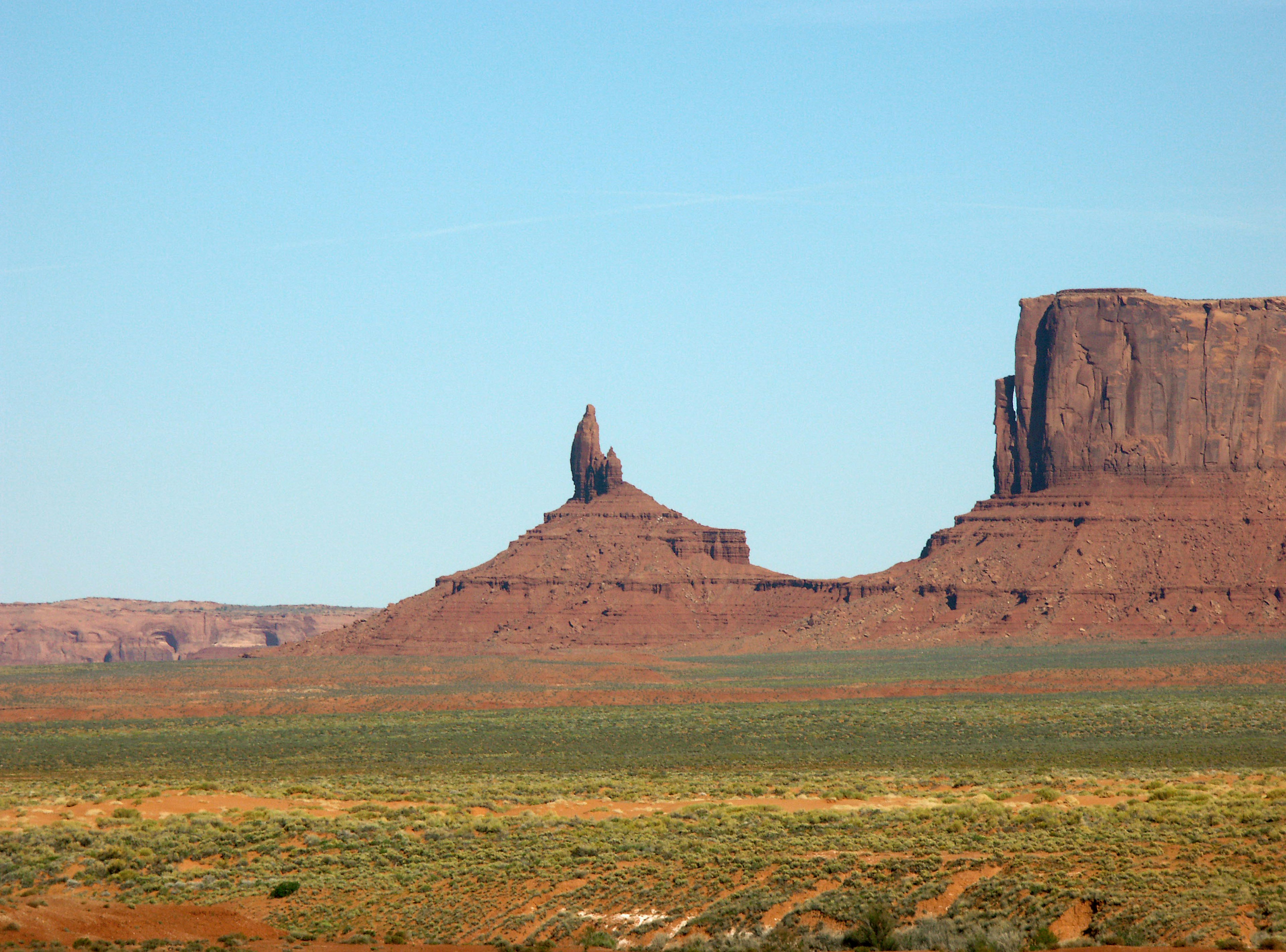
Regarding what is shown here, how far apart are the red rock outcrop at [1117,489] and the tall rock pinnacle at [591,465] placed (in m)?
33.4

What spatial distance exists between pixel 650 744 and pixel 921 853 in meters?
31.3

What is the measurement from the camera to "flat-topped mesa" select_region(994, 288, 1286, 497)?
138750mm

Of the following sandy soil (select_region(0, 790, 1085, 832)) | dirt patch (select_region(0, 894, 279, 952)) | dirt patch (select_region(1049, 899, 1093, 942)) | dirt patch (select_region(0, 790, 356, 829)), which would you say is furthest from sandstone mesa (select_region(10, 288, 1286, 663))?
dirt patch (select_region(0, 894, 279, 952))

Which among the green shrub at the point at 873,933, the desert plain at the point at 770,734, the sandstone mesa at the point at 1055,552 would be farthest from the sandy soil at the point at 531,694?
the green shrub at the point at 873,933

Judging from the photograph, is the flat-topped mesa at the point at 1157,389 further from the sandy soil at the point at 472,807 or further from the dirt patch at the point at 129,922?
the dirt patch at the point at 129,922

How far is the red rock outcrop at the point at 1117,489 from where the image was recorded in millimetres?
127375

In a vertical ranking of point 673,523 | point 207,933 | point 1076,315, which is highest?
point 1076,315

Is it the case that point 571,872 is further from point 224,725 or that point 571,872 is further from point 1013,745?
point 224,725

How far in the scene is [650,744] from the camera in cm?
5944

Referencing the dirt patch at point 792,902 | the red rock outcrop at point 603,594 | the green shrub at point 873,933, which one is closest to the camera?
the green shrub at point 873,933

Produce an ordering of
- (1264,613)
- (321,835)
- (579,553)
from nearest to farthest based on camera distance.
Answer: (321,835), (1264,613), (579,553)

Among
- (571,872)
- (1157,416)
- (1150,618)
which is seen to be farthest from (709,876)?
(1157,416)

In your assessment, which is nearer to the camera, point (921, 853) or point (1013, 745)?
point (921, 853)

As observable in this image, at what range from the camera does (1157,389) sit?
14000cm
